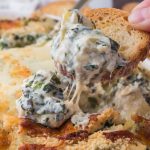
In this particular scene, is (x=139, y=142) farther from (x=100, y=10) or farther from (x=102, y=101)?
(x=100, y=10)

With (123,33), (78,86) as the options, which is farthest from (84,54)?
(123,33)

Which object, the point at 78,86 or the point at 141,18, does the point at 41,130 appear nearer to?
the point at 78,86

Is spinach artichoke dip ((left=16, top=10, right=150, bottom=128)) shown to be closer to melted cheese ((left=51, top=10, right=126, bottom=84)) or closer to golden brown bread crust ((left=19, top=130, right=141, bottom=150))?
melted cheese ((left=51, top=10, right=126, bottom=84))

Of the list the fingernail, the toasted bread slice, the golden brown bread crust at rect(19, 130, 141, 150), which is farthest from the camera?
the fingernail

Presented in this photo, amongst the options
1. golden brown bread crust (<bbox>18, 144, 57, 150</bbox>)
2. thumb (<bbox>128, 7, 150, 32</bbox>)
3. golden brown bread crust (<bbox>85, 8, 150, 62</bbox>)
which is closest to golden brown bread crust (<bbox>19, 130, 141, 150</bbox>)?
golden brown bread crust (<bbox>18, 144, 57, 150</bbox>)

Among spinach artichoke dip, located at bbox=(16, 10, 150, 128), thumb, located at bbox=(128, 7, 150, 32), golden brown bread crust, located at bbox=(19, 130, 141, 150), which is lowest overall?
golden brown bread crust, located at bbox=(19, 130, 141, 150)

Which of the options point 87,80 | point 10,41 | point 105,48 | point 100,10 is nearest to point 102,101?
point 87,80

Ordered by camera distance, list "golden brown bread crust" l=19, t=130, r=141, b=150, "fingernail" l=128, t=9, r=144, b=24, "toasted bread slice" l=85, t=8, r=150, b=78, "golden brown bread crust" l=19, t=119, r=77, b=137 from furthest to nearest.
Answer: "fingernail" l=128, t=9, r=144, b=24
"toasted bread slice" l=85, t=8, r=150, b=78
"golden brown bread crust" l=19, t=119, r=77, b=137
"golden brown bread crust" l=19, t=130, r=141, b=150
